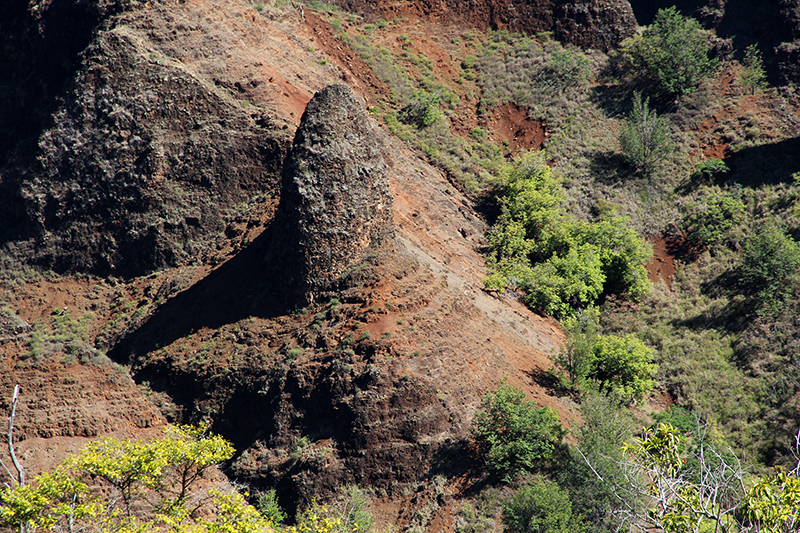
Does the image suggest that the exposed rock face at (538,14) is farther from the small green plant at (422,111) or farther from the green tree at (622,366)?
the green tree at (622,366)

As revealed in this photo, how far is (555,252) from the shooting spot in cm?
3050

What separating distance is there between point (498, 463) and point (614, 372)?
8.21 meters

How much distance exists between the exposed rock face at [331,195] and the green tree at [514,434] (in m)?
7.28

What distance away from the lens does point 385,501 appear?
20109mm

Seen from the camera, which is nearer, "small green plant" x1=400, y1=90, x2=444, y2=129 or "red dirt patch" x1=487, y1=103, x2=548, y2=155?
"small green plant" x1=400, y1=90, x2=444, y2=129

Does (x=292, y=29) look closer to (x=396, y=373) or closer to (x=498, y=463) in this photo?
(x=396, y=373)

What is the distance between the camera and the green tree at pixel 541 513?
1758 centimetres

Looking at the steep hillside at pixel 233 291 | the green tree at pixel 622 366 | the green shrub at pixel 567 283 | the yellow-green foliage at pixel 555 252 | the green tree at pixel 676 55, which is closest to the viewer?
the steep hillside at pixel 233 291

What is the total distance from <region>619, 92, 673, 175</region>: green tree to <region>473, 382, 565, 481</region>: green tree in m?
18.9

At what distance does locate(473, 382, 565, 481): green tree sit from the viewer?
797 inches

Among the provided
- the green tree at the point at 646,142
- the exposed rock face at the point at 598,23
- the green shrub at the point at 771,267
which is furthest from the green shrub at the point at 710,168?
the exposed rock face at the point at 598,23

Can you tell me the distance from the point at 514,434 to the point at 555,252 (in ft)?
40.6

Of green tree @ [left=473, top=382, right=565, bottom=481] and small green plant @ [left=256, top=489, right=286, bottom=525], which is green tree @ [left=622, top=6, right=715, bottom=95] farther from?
small green plant @ [left=256, top=489, right=286, bottom=525]

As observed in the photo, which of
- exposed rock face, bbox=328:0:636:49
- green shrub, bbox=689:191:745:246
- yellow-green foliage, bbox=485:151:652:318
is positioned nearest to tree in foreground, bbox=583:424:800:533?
yellow-green foliage, bbox=485:151:652:318
